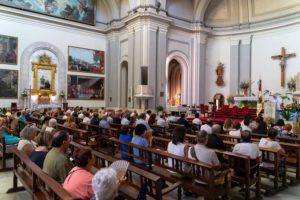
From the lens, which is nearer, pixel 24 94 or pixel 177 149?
pixel 177 149

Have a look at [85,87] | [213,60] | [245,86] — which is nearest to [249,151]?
[245,86]

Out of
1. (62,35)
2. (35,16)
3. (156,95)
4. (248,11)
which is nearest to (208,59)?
(248,11)

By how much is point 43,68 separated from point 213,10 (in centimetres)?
1317

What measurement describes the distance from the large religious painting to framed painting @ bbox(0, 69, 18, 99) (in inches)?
160

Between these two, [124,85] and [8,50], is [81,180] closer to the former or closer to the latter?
[8,50]

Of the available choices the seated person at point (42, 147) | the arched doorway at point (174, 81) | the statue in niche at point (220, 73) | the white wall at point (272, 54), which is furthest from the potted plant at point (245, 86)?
the seated person at point (42, 147)

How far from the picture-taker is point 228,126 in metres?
7.18

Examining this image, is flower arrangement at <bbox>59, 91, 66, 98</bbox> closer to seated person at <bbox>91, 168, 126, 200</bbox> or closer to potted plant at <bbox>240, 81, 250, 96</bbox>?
potted plant at <bbox>240, 81, 250, 96</bbox>

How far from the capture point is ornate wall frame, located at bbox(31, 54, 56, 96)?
625 inches

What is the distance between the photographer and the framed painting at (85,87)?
17.3 metres

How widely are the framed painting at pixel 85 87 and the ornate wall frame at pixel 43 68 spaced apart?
3.64 feet

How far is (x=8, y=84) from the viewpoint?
1487 cm

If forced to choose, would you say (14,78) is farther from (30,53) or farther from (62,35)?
(62,35)

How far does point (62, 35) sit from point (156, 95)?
760 centimetres
